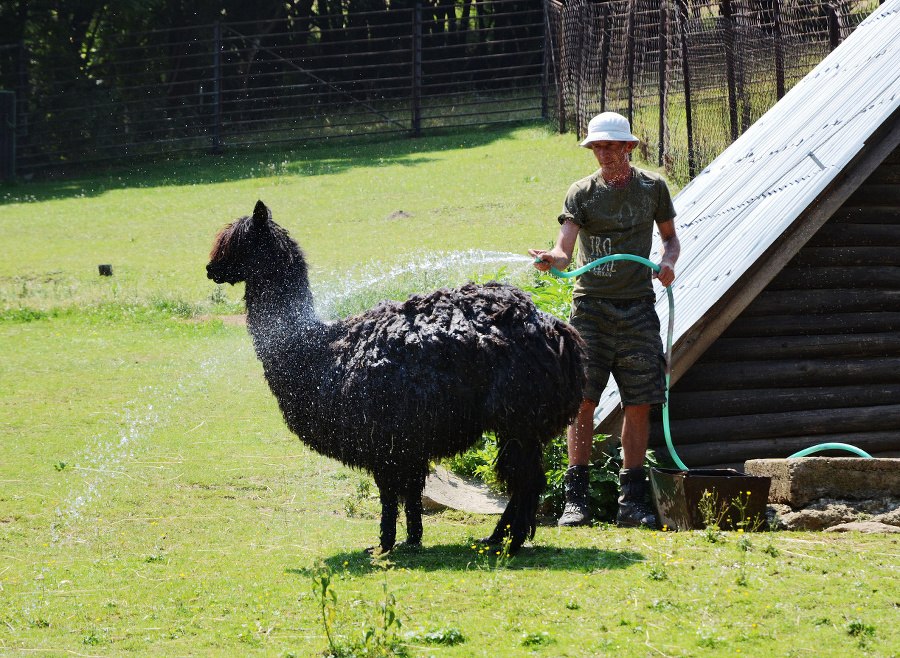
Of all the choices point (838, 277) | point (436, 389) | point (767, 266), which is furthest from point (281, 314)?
point (838, 277)

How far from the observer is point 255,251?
647 cm

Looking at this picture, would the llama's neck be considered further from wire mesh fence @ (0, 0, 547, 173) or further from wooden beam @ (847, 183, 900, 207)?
wire mesh fence @ (0, 0, 547, 173)

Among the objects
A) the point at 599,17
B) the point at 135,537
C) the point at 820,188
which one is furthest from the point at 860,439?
the point at 599,17

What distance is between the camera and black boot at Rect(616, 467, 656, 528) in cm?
663

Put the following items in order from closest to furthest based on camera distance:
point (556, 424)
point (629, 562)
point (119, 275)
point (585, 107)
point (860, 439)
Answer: point (629, 562) → point (556, 424) → point (860, 439) → point (119, 275) → point (585, 107)

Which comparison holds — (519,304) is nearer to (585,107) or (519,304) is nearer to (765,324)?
(765,324)

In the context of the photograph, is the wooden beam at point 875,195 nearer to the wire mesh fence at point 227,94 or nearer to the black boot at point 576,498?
the black boot at point 576,498

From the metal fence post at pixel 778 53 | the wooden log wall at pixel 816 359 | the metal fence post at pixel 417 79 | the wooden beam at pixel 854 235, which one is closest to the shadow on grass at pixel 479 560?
the wooden log wall at pixel 816 359

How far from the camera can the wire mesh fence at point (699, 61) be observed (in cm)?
1293

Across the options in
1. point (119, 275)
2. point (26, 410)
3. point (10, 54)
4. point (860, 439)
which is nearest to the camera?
point (860, 439)

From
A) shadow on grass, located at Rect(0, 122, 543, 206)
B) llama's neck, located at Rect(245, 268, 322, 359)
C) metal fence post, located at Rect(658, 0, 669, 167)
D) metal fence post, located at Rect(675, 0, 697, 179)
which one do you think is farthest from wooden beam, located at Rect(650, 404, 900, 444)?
shadow on grass, located at Rect(0, 122, 543, 206)

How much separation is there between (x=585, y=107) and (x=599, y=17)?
2.48 m

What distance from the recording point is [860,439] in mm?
7738

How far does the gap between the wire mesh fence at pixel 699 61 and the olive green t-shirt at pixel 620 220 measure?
24.2 feet
